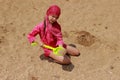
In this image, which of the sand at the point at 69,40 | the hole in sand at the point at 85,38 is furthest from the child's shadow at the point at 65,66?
the hole in sand at the point at 85,38

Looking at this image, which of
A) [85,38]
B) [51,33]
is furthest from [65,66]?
[85,38]

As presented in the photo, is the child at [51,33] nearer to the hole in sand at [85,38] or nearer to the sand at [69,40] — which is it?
the sand at [69,40]

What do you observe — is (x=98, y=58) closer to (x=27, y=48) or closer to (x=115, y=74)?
(x=115, y=74)

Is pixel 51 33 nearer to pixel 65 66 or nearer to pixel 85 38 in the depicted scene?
pixel 65 66

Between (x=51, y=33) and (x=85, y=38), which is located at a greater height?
(x=51, y=33)

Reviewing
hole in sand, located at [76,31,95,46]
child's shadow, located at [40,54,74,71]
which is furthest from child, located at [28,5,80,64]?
hole in sand, located at [76,31,95,46]

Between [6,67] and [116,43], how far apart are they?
1334 mm

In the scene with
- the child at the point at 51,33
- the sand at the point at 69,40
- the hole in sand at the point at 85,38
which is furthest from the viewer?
the hole in sand at the point at 85,38

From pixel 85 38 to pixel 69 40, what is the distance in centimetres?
20

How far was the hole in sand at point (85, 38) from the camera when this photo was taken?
3.67 m

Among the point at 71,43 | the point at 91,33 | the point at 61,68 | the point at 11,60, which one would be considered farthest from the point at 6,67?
the point at 91,33

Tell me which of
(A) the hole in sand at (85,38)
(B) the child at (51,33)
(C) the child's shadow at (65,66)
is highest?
(B) the child at (51,33)

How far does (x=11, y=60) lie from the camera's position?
3.38m

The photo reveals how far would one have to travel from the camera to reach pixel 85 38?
372 centimetres
